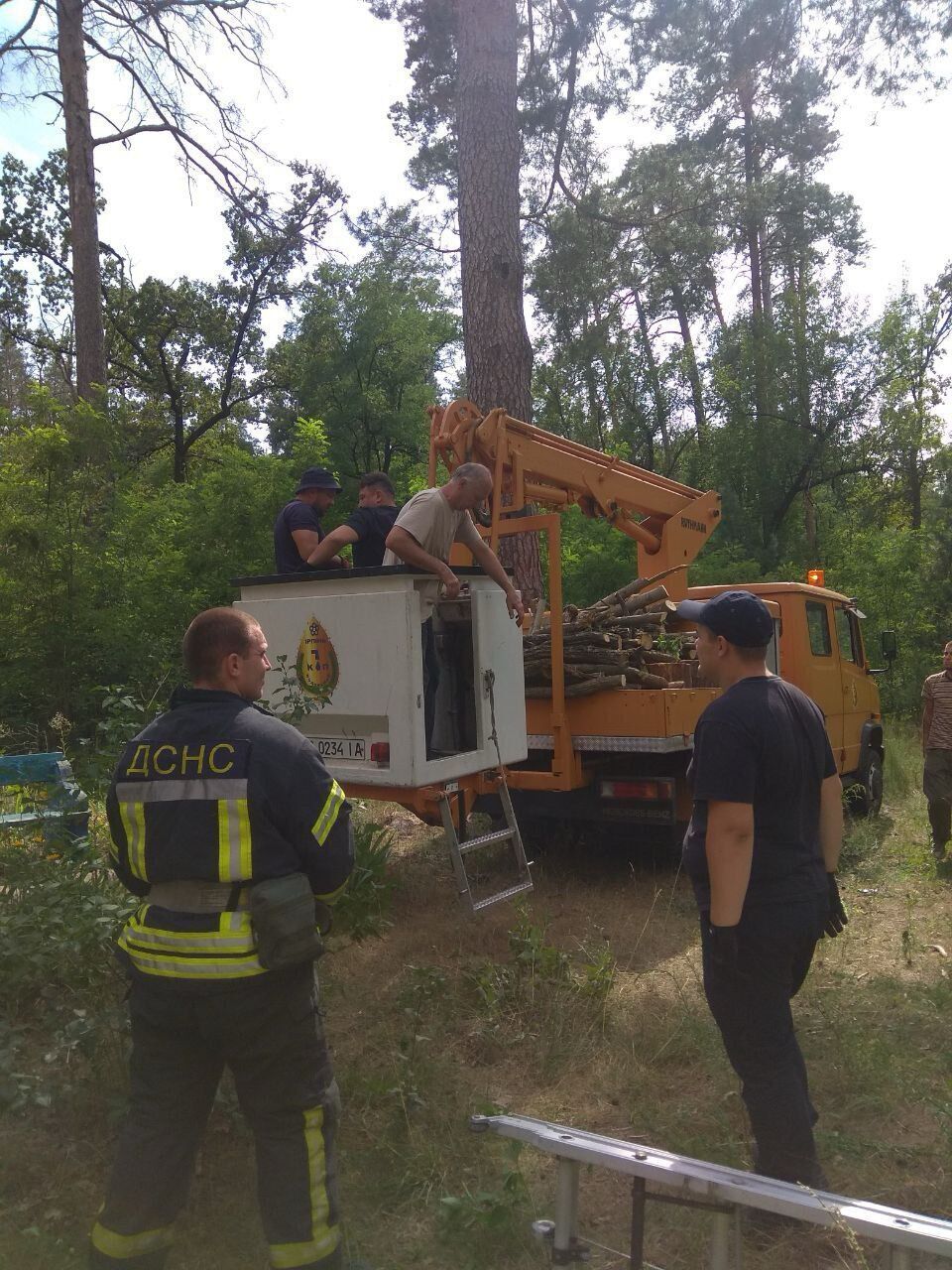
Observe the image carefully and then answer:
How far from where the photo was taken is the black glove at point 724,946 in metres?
2.83

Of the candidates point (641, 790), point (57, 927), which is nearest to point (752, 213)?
point (641, 790)

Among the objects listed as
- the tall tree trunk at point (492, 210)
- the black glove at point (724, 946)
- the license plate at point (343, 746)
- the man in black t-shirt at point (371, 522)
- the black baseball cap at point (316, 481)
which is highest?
the tall tree trunk at point (492, 210)

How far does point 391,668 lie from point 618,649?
2259 millimetres

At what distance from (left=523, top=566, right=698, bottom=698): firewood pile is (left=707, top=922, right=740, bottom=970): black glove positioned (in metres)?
3.72

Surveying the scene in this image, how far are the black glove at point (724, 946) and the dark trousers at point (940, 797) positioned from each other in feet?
18.4

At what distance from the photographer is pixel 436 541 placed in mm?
5441

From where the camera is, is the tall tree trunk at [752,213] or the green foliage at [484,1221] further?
the tall tree trunk at [752,213]

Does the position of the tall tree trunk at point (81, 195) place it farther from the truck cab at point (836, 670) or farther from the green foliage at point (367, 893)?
the green foliage at point (367, 893)

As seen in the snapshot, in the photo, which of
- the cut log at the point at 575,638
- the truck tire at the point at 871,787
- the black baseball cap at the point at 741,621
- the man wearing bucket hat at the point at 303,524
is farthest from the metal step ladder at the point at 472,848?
the truck tire at the point at 871,787

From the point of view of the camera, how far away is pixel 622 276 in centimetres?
1912

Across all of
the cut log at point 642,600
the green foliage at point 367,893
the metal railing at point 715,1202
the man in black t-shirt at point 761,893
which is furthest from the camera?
the cut log at point 642,600

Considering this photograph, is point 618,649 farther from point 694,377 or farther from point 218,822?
point 694,377

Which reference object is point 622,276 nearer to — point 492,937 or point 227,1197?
point 492,937

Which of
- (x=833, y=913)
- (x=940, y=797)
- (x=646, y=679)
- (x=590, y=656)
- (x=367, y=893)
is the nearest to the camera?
(x=833, y=913)
